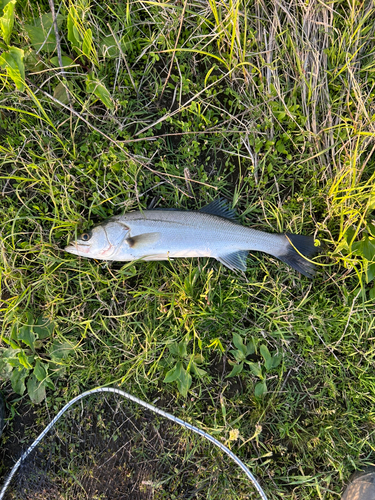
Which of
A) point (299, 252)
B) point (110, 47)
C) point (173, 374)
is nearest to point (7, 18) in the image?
point (110, 47)

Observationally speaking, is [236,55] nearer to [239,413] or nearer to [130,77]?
[130,77]

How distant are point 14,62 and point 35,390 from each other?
2.75 m

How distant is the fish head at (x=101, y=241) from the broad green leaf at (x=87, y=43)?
1431 mm

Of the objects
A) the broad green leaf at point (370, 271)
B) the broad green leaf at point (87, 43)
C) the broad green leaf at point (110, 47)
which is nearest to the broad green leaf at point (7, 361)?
the broad green leaf at point (87, 43)

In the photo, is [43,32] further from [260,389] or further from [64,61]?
[260,389]

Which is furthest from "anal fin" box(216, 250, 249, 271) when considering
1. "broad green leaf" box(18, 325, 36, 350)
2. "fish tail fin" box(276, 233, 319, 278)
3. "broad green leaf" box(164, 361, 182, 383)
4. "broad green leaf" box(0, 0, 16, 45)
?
"broad green leaf" box(0, 0, 16, 45)

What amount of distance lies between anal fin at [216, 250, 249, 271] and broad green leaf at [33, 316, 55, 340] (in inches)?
64.0

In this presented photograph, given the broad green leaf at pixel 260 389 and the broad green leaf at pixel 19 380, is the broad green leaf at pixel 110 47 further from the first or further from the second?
the broad green leaf at pixel 260 389

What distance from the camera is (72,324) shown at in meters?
2.83

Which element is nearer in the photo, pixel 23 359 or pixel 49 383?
pixel 23 359

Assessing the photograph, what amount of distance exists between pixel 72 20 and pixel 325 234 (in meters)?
2.82

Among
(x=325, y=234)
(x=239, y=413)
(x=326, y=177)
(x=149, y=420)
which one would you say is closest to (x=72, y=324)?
(x=149, y=420)

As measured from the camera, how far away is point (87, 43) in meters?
2.54

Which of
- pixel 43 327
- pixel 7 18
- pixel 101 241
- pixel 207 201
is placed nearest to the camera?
pixel 7 18
